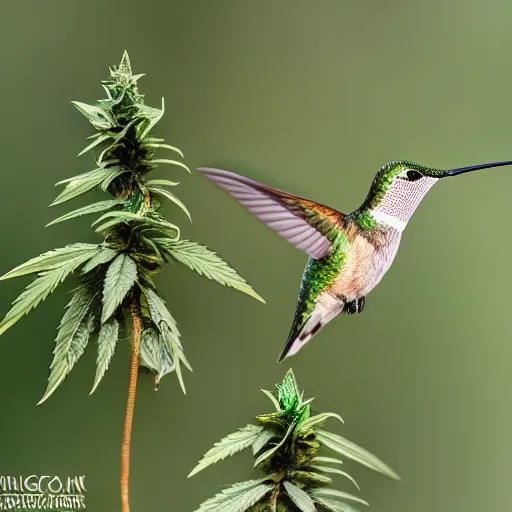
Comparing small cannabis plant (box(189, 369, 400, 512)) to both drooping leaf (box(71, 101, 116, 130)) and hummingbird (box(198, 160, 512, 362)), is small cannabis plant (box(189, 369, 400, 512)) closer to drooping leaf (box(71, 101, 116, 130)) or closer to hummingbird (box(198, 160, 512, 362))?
hummingbird (box(198, 160, 512, 362))

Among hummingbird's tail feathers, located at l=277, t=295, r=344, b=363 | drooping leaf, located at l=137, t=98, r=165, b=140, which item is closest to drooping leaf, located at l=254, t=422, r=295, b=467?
hummingbird's tail feathers, located at l=277, t=295, r=344, b=363

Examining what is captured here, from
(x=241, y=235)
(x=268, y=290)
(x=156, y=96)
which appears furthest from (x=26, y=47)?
(x=268, y=290)

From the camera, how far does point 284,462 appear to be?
102 cm

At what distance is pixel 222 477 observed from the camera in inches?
50.3

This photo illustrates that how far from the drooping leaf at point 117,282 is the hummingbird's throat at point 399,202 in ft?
1.61

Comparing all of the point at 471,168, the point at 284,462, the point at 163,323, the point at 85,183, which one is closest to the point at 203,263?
the point at 163,323

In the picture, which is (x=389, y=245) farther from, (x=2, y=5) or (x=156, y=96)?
(x=2, y=5)

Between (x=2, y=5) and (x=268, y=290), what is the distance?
79cm

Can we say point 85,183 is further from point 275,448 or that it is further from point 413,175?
point 413,175

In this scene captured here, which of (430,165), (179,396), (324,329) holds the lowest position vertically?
(179,396)

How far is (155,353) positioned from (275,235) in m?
0.34

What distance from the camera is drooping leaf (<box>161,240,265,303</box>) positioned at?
106cm

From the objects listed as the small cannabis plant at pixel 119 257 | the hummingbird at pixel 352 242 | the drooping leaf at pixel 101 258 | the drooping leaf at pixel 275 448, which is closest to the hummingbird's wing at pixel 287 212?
the hummingbird at pixel 352 242

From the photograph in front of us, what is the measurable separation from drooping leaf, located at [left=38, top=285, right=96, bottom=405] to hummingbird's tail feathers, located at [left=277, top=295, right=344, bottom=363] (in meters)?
0.42
